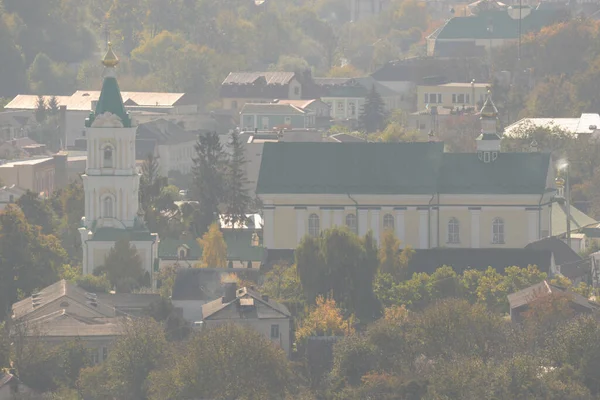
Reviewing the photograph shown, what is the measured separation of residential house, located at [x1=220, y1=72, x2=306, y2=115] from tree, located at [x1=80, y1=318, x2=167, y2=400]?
7605cm

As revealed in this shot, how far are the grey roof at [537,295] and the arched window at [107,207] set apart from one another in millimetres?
15277

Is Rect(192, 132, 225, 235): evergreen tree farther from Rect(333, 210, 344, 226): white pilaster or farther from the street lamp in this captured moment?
the street lamp

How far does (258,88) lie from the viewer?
141m

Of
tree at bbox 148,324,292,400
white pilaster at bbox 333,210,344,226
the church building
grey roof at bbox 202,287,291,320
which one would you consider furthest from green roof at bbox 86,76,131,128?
tree at bbox 148,324,292,400

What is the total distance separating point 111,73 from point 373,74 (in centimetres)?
6593

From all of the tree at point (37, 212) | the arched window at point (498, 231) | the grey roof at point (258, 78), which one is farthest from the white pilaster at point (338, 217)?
the grey roof at point (258, 78)

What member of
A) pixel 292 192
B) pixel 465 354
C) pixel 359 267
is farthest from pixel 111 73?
pixel 465 354

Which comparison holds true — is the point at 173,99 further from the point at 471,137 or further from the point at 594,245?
the point at 594,245

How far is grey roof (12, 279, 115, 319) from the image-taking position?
68.1 metres

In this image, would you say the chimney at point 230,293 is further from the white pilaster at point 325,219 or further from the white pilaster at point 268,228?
the white pilaster at point 325,219

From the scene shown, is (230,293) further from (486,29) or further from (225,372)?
(486,29)

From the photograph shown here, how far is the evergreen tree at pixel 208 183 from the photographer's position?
89562mm

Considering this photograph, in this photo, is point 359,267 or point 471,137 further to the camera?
point 471,137

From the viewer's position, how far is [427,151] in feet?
272
